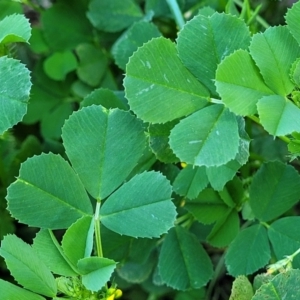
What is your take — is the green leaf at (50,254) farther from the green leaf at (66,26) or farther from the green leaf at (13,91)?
the green leaf at (66,26)

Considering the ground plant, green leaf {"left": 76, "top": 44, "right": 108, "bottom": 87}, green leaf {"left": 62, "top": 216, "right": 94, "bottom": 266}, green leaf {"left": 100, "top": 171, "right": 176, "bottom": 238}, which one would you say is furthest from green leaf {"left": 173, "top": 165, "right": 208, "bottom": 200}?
green leaf {"left": 76, "top": 44, "right": 108, "bottom": 87}

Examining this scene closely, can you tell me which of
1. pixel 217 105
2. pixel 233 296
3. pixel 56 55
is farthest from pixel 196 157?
pixel 56 55

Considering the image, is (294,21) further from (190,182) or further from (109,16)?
(109,16)

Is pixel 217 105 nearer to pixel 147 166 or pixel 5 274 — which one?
pixel 147 166

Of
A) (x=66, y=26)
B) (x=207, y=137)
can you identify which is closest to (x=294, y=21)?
(x=207, y=137)

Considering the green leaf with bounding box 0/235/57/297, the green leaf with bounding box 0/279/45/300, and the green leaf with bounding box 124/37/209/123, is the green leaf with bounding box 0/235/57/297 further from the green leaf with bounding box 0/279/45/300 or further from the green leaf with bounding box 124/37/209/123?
the green leaf with bounding box 124/37/209/123
